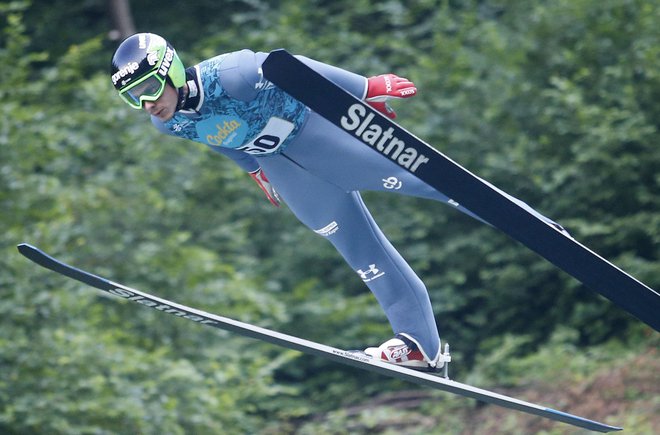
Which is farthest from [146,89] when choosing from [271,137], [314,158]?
[314,158]

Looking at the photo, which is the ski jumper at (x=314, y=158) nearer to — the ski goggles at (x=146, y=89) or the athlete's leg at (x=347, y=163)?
the athlete's leg at (x=347, y=163)

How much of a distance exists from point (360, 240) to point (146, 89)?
41.5 inches

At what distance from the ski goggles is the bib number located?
1.42ft

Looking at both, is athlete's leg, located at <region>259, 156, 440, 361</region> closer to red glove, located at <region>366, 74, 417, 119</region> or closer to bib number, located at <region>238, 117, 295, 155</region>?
bib number, located at <region>238, 117, 295, 155</region>

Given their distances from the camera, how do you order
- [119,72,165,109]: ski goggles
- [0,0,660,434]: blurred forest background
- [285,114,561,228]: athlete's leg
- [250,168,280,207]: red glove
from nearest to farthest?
[119,72,165,109]: ski goggles
[285,114,561,228]: athlete's leg
[250,168,280,207]: red glove
[0,0,660,434]: blurred forest background

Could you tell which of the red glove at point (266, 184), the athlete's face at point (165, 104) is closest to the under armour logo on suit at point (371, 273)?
the red glove at point (266, 184)

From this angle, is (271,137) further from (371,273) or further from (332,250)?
(332,250)

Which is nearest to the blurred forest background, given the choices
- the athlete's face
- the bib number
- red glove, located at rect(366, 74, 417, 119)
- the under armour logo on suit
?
the under armour logo on suit

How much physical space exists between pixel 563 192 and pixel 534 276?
743 mm

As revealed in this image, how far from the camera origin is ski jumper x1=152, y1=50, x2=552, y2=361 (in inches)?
160

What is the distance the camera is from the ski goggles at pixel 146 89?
155 inches

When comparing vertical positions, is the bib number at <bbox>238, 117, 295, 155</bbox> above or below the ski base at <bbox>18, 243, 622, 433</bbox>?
above

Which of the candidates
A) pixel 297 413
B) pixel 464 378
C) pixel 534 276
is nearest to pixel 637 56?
pixel 534 276

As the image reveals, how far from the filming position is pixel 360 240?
174 inches
